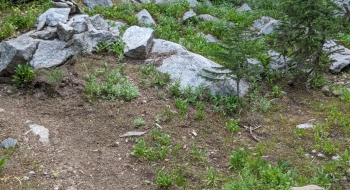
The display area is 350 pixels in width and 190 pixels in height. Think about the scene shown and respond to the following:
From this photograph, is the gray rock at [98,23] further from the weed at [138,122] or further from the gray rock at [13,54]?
the weed at [138,122]

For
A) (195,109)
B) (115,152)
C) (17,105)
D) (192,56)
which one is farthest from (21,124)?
(192,56)

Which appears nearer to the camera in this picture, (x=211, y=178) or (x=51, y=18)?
(x=211, y=178)

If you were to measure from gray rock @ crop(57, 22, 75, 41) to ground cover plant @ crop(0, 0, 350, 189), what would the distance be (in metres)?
0.59

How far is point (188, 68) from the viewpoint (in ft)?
28.9

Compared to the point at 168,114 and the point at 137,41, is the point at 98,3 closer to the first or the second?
the point at 137,41

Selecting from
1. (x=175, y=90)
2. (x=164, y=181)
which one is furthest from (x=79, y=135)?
(x=175, y=90)

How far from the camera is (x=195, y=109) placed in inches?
307

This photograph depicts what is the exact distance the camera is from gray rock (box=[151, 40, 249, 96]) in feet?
27.5

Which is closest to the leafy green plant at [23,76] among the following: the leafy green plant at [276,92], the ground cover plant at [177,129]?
the ground cover plant at [177,129]

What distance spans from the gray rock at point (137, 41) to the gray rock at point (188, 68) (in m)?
0.33

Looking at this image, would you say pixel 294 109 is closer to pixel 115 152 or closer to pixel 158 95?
pixel 158 95

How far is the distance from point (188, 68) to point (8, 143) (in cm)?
416

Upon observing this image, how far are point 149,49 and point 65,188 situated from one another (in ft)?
15.8

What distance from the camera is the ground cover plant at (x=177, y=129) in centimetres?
585
